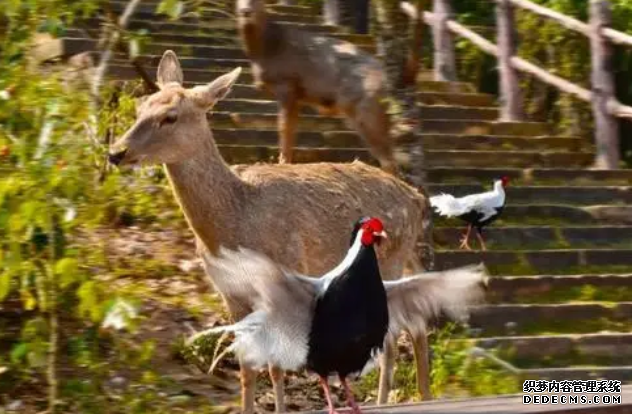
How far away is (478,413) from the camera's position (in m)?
6.89

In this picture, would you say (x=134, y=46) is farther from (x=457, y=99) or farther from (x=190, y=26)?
(x=457, y=99)

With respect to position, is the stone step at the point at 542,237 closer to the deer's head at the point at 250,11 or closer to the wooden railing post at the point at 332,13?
the deer's head at the point at 250,11

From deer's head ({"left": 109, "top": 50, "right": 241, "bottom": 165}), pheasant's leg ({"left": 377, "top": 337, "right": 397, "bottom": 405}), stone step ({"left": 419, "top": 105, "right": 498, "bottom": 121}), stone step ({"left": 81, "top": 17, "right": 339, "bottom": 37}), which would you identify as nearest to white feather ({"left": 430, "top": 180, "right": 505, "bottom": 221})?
stone step ({"left": 419, "top": 105, "right": 498, "bottom": 121})

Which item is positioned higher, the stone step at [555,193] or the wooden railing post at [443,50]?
the wooden railing post at [443,50]

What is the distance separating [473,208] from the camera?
473 inches

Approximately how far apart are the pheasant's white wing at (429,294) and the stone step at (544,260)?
5197 mm

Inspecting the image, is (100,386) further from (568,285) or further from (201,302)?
(568,285)

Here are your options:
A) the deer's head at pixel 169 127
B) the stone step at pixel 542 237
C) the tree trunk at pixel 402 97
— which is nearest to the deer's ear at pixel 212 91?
the deer's head at pixel 169 127

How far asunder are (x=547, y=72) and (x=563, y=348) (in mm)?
6003

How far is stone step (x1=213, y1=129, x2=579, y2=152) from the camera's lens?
13.1m

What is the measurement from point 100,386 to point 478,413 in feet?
8.27

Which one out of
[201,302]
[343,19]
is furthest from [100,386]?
[343,19]

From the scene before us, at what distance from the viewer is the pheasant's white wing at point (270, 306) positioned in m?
6.12

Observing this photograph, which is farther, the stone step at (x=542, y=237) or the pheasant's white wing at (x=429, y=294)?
the stone step at (x=542, y=237)
